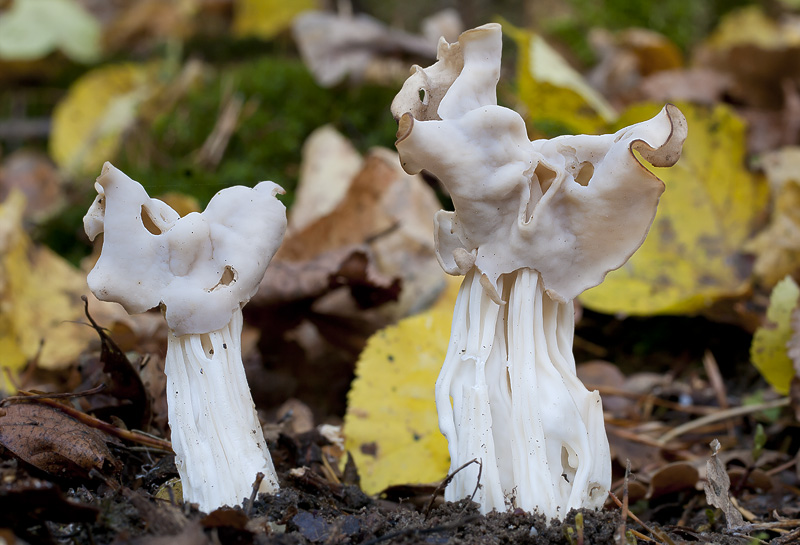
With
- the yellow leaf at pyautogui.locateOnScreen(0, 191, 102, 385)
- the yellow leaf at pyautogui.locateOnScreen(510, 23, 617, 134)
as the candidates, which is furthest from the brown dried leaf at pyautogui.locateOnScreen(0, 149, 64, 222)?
the yellow leaf at pyautogui.locateOnScreen(510, 23, 617, 134)

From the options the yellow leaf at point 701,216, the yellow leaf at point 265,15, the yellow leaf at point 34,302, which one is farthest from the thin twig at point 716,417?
the yellow leaf at point 265,15

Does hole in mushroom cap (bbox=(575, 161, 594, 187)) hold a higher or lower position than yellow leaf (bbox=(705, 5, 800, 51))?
higher

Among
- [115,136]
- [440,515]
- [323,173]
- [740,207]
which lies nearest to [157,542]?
[440,515]

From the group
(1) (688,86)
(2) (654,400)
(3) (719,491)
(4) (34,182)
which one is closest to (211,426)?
(3) (719,491)

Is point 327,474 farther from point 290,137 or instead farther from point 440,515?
point 290,137

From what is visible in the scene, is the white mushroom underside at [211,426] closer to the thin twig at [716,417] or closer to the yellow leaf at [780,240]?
the thin twig at [716,417]

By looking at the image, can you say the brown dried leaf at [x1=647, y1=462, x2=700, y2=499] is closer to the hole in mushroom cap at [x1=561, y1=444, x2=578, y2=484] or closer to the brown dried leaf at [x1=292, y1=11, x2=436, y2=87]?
the hole in mushroom cap at [x1=561, y1=444, x2=578, y2=484]
